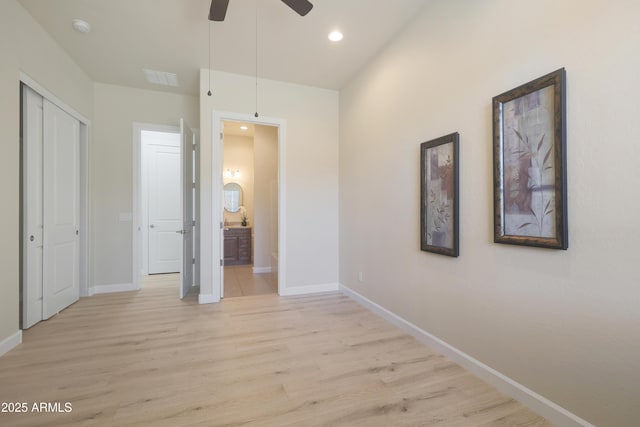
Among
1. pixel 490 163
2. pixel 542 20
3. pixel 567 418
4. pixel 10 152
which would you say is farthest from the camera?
pixel 10 152

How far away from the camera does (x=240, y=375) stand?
196 centimetres

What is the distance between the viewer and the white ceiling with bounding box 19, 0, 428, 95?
7.95 feet

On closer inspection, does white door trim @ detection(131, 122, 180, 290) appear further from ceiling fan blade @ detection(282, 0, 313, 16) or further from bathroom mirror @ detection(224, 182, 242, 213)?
ceiling fan blade @ detection(282, 0, 313, 16)

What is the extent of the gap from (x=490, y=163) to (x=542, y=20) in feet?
2.77

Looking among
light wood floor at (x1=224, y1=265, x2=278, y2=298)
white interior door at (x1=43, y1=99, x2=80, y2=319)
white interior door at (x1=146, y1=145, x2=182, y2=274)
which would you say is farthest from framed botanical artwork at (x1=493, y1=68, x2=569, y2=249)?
white interior door at (x1=146, y1=145, x2=182, y2=274)

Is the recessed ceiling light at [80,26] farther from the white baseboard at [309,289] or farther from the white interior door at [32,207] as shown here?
the white baseboard at [309,289]

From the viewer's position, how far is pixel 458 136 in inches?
84.3

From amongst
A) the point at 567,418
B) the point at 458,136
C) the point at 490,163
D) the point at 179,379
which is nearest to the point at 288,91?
the point at 458,136

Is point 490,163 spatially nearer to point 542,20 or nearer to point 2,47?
point 542,20

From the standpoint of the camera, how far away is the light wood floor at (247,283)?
3.98 m

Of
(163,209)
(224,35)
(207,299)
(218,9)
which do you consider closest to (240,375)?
(207,299)

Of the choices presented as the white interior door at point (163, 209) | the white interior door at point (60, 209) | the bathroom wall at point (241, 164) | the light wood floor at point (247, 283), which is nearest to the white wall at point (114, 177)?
the white interior door at point (60, 209)

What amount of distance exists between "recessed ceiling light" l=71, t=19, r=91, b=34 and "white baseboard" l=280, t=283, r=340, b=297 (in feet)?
11.8

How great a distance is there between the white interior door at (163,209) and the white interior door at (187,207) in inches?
58.6
